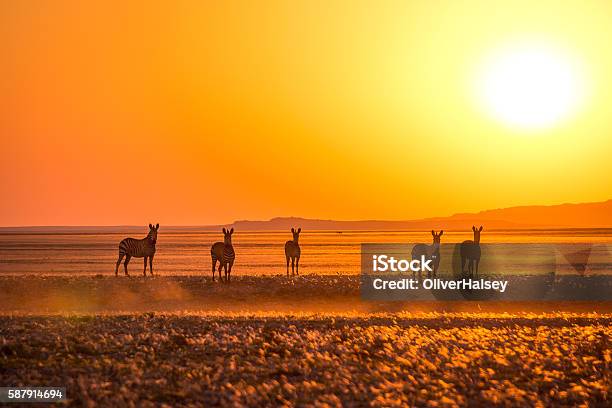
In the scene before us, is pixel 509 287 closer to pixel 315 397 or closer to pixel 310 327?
pixel 310 327

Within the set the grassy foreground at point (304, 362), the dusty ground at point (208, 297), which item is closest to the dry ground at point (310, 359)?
the grassy foreground at point (304, 362)

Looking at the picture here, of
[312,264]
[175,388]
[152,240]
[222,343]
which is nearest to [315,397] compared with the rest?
[175,388]

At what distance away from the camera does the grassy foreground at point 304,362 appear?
39.0 ft

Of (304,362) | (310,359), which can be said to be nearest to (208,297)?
(310,359)

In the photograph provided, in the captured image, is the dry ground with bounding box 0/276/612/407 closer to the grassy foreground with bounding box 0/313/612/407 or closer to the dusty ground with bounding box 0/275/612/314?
the grassy foreground with bounding box 0/313/612/407

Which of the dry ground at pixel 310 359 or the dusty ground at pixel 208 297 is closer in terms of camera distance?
the dry ground at pixel 310 359

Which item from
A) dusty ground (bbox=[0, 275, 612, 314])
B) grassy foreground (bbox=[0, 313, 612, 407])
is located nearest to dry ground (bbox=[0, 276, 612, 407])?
grassy foreground (bbox=[0, 313, 612, 407])

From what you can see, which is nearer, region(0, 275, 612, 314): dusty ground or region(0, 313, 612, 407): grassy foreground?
region(0, 313, 612, 407): grassy foreground

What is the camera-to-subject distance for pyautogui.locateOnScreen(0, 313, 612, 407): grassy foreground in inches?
468

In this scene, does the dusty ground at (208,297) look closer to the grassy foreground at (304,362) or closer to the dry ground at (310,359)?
the dry ground at (310,359)

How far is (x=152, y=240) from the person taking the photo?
39.6m

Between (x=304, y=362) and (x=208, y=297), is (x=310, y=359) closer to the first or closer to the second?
(x=304, y=362)

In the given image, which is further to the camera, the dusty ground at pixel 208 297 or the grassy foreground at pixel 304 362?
the dusty ground at pixel 208 297

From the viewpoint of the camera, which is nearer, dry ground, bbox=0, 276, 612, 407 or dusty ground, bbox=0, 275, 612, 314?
dry ground, bbox=0, 276, 612, 407
